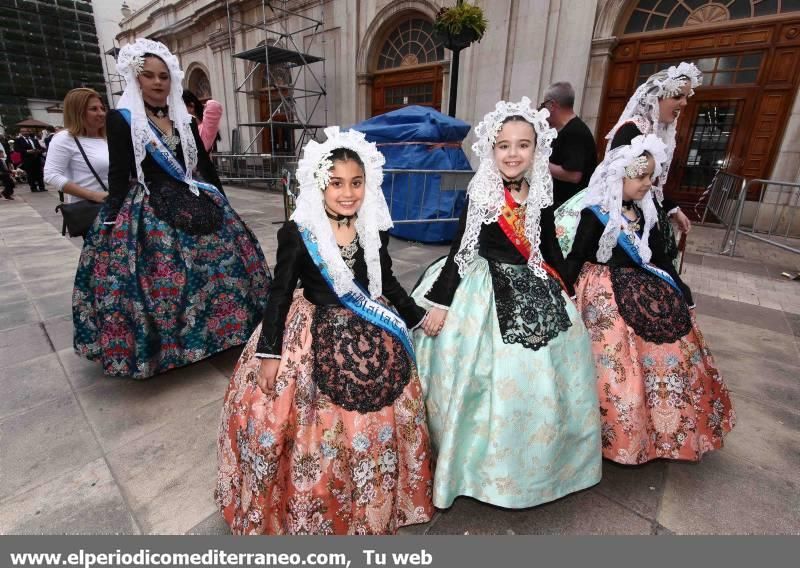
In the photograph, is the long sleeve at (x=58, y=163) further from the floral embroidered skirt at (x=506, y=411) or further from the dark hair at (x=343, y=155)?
the floral embroidered skirt at (x=506, y=411)

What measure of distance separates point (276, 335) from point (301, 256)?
0.35m

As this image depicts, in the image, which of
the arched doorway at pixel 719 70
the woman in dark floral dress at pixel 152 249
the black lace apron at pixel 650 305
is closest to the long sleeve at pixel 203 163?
the woman in dark floral dress at pixel 152 249

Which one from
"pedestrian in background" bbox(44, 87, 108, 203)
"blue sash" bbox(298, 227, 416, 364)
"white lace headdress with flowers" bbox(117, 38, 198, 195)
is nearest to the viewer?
"blue sash" bbox(298, 227, 416, 364)

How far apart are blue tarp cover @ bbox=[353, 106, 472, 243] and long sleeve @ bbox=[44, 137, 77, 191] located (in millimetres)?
4374

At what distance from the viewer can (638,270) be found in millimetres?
2291

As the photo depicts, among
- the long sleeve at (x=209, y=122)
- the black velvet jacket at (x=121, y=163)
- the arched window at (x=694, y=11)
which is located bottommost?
the black velvet jacket at (x=121, y=163)

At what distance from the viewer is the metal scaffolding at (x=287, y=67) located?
41.3 feet

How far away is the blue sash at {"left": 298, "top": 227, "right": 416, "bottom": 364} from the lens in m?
1.74

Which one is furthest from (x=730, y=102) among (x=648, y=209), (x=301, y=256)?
(x=301, y=256)

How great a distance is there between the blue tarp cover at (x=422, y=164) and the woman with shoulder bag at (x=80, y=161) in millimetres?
4182

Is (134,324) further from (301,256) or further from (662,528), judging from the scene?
(662,528)

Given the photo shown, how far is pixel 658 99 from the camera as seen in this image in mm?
2666

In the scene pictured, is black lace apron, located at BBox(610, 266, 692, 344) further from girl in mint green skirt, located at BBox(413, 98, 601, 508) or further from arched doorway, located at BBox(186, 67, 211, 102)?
arched doorway, located at BBox(186, 67, 211, 102)

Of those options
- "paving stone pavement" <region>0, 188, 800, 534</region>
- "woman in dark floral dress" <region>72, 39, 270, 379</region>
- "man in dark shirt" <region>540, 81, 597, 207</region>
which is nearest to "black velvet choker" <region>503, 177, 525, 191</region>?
"man in dark shirt" <region>540, 81, 597, 207</region>
